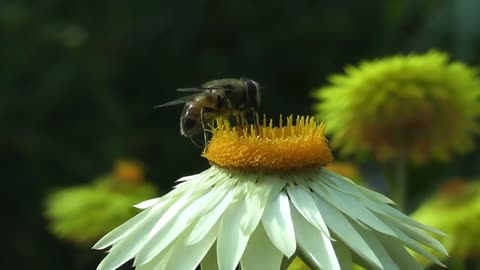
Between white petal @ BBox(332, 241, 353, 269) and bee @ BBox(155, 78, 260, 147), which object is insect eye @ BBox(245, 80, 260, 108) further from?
white petal @ BBox(332, 241, 353, 269)

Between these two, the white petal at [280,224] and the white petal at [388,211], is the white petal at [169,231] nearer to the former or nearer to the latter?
the white petal at [280,224]

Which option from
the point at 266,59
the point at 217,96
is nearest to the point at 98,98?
the point at 266,59

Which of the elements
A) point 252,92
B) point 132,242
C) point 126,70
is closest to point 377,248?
point 132,242

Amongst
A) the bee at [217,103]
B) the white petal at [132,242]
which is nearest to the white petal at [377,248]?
the white petal at [132,242]

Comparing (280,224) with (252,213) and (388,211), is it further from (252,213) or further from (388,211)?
(388,211)

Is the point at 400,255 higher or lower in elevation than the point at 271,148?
lower

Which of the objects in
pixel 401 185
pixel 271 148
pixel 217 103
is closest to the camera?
pixel 271 148
